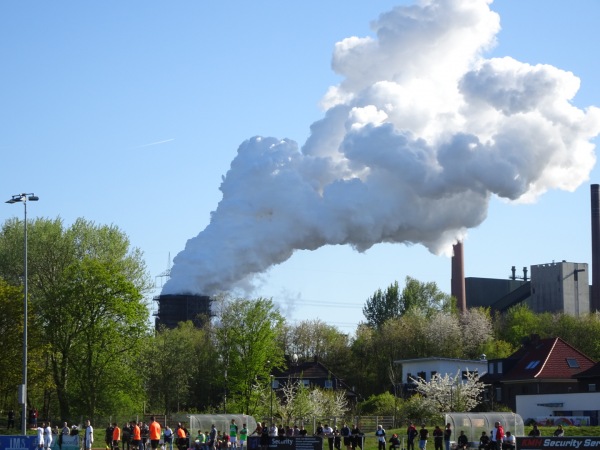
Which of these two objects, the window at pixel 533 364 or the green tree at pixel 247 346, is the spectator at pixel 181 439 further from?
the window at pixel 533 364

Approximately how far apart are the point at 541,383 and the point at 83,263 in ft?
133

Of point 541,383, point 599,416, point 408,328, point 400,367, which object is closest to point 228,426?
point 599,416

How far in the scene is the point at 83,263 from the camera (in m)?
81.9

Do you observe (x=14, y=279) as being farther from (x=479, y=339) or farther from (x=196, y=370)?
(x=479, y=339)

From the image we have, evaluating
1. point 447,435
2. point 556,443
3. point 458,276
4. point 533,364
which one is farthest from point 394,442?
point 458,276

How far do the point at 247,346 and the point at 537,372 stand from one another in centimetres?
2616

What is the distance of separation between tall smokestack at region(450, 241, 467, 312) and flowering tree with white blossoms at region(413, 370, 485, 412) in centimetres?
4212

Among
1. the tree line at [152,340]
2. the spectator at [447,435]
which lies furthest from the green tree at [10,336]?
the spectator at [447,435]

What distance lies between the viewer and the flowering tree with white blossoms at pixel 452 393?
89.9 metres

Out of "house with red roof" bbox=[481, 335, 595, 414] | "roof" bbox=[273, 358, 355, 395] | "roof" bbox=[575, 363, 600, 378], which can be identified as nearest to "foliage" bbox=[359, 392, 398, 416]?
"house with red roof" bbox=[481, 335, 595, 414]

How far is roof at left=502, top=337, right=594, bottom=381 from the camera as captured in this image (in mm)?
95875

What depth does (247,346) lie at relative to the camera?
102562mm

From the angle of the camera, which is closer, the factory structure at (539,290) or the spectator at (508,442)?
the spectator at (508,442)

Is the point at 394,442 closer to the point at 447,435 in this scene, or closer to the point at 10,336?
the point at 447,435
